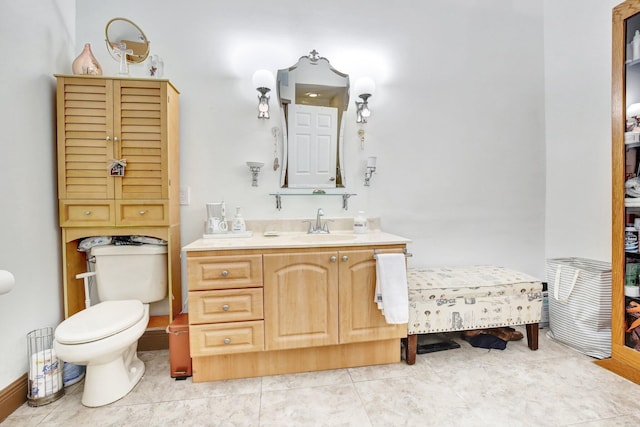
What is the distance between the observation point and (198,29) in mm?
2195

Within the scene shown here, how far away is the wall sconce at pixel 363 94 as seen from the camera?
7.45 ft

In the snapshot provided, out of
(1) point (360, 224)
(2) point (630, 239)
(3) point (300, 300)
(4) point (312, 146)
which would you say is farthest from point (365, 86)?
(2) point (630, 239)

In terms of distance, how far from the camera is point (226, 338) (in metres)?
1.72

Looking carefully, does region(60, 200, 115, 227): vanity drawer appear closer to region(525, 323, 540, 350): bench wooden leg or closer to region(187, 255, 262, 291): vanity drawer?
region(187, 255, 262, 291): vanity drawer

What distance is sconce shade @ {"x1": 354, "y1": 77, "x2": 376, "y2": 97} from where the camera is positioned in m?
2.27

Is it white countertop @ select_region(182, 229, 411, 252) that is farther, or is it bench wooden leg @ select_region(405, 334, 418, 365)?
bench wooden leg @ select_region(405, 334, 418, 365)

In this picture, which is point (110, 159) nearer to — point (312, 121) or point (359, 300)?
point (312, 121)

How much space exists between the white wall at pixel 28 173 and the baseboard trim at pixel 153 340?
1.68 feet

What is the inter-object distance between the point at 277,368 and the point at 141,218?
1.26 m

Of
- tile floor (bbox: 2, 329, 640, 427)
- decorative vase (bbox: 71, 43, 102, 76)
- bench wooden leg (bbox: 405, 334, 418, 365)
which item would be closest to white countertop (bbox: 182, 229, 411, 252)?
bench wooden leg (bbox: 405, 334, 418, 365)

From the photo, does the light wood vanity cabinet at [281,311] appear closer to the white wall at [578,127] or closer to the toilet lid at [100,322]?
the toilet lid at [100,322]

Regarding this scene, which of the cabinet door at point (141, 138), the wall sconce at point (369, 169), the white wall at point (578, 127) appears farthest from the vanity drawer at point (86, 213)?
the white wall at point (578, 127)

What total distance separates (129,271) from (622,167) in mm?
3126

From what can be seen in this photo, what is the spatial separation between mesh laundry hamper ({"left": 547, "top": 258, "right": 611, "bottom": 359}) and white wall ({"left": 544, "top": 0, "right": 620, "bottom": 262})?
0.31m
